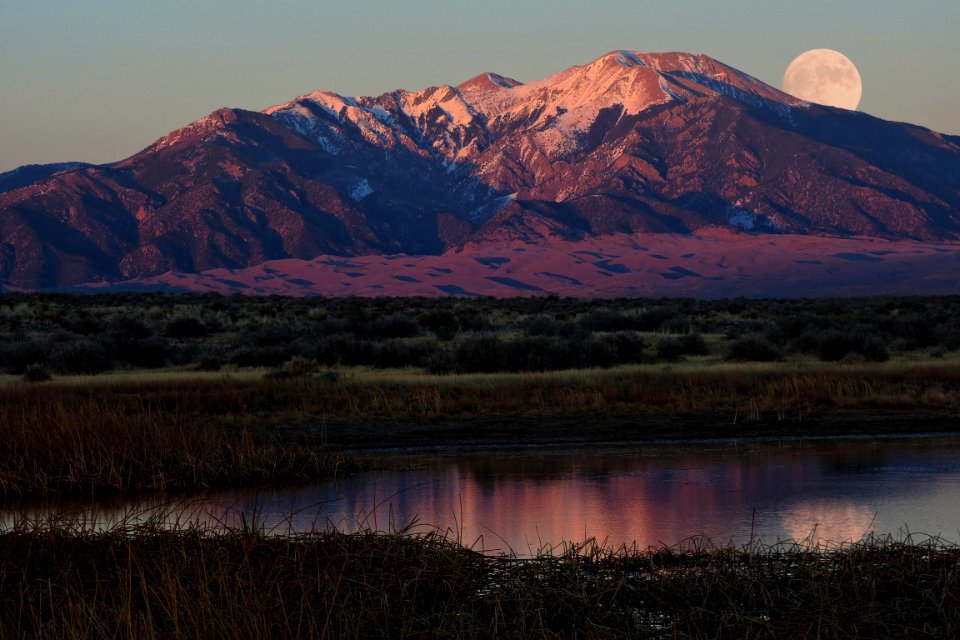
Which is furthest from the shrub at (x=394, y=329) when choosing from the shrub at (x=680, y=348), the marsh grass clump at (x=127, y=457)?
the marsh grass clump at (x=127, y=457)

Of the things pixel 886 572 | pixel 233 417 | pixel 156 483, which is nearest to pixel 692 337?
pixel 233 417

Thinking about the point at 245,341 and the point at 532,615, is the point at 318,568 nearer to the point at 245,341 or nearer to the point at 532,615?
the point at 532,615

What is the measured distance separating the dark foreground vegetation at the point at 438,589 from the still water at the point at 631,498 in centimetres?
62

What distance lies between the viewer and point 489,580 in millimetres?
11742

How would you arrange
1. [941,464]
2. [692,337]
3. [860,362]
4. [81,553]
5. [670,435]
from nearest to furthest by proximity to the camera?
[81,553] < [941,464] < [670,435] < [860,362] < [692,337]

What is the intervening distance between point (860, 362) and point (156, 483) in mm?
22703

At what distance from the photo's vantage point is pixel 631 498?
58.1ft

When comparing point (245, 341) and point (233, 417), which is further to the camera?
point (245, 341)

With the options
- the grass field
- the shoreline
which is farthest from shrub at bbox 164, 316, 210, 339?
the shoreline

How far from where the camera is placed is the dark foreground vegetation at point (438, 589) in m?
9.91

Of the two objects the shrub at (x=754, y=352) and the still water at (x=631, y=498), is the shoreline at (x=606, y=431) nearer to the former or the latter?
the still water at (x=631, y=498)

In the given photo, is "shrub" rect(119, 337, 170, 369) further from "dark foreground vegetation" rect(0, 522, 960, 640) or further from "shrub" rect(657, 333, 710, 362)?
"dark foreground vegetation" rect(0, 522, 960, 640)

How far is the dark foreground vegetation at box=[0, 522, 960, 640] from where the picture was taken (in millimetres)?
9906

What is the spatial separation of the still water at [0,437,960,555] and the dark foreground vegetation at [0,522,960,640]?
0.62 m
